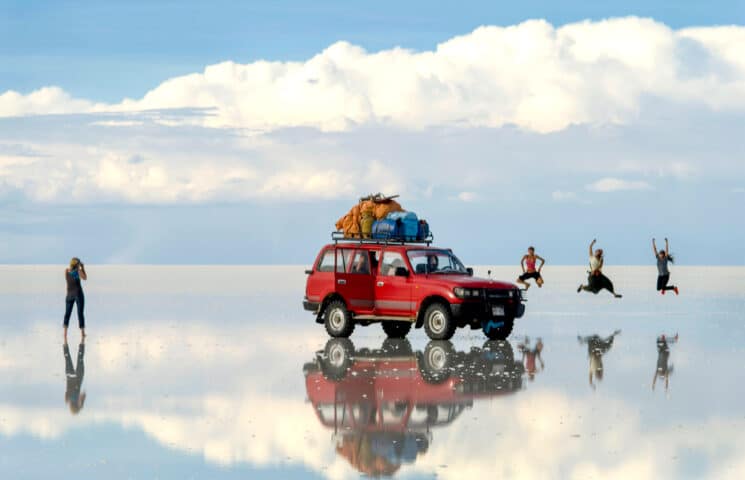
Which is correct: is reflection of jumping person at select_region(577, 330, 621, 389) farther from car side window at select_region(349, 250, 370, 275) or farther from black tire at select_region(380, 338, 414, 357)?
car side window at select_region(349, 250, 370, 275)

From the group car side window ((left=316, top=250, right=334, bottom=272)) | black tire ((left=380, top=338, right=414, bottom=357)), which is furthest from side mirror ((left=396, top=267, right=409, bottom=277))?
car side window ((left=316, top=250, right=334, bottom=272))

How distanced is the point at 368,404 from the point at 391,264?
1060cm

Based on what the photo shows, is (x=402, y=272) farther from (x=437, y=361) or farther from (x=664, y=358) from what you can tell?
(x=664, y=358)

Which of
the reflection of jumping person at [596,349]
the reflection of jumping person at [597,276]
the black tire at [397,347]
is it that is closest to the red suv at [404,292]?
the black tire at [397,347]

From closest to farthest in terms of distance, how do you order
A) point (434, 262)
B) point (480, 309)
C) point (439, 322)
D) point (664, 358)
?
point (664, 358) < point (480, 309) < point (439, 322) < point (434, 262)

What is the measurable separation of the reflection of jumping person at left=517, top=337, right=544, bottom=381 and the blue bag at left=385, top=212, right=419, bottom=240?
3.20 metres

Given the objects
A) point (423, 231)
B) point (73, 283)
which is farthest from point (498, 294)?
point (73, 283)

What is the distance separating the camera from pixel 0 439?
11.7 meters

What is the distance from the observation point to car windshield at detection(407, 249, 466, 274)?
2455 centimetres

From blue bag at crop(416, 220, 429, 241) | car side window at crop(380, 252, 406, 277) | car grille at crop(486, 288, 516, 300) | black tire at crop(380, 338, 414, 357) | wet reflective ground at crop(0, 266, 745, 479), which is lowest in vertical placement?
wet reflective ground at crop(0, 266, 745, 479)

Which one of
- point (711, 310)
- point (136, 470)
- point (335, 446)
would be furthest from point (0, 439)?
point (711, 310)

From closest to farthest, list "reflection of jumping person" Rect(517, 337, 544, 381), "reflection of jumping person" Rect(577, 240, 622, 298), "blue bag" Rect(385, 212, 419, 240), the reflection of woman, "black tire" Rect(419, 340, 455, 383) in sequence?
1. the reflection of woman
2. "black tire" Rect(419, 340, 455, 383)
3. "reflection of jumping person" Rect(517, 337, 544, 381)
4. "blue bag" Rect(385, 212, 419, 240)
5. "reflection of jumping person" Rect(577, 240, 622, 298)

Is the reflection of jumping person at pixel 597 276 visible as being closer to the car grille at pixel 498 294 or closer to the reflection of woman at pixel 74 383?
the car grille at pixel 498 294

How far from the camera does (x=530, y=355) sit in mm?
21047
